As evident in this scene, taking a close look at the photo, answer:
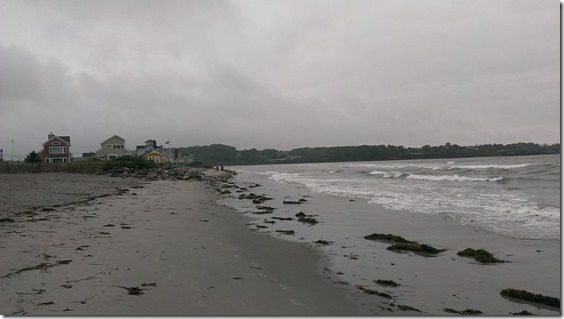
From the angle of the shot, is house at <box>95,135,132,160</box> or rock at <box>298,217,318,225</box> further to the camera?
house at <box>95,135,132,160</box>

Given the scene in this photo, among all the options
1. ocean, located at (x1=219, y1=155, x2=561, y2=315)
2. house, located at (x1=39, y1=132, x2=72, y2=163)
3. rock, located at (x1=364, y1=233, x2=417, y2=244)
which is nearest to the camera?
ocean, located at (x1=219, y1=155, x2=561, y2=315)

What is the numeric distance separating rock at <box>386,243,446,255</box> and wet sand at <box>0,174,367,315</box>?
186 centimetres

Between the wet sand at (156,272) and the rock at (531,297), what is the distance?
216cm

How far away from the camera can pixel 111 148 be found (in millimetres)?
76062

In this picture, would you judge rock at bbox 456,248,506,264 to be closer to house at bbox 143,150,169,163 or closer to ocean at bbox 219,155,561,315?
ocean at bbox 219,155,561,315

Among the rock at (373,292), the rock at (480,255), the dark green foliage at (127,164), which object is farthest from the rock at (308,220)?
the dark green foliage at (127,164)

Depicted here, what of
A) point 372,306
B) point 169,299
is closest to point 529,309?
point 372,306

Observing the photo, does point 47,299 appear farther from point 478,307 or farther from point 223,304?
point 478,307

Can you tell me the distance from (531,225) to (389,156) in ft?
469

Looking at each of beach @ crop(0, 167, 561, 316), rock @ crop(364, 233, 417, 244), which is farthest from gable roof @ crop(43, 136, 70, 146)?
rock @ crop(364, 233, 417, 244)

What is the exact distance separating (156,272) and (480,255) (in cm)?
611

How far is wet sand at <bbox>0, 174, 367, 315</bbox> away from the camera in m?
5.05

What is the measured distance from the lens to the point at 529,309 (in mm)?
5457

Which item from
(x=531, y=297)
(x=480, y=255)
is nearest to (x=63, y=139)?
(x=480, y=255)
